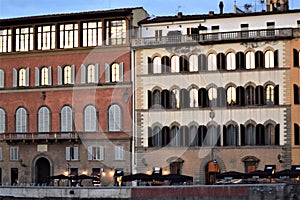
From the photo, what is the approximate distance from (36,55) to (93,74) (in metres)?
6.11

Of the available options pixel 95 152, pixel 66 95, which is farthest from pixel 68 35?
pixel 95 152

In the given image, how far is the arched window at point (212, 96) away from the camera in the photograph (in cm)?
6412

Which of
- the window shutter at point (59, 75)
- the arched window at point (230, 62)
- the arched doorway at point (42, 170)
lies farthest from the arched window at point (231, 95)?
the arched doorway at point (42, 170)

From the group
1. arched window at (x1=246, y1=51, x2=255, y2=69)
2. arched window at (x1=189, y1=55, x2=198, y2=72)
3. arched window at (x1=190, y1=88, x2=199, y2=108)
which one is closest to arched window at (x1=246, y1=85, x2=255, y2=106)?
arched window at (x1=246, y1=51, x2=255, y2=69)

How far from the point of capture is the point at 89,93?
6856cm

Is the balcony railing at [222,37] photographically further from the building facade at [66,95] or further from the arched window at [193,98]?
the arched window at [193,98]

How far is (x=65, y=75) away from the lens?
6969 cm

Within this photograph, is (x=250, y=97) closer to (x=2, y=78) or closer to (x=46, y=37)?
(x=46, y=37)

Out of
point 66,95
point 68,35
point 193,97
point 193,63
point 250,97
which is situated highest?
point 68,35

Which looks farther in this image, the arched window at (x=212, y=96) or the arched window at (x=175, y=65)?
the arched window at (x=175, y=65)

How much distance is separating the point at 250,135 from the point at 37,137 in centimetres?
1931

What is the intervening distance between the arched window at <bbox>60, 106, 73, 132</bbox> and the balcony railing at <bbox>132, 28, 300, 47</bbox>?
8.52m

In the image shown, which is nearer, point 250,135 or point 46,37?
point 250,135

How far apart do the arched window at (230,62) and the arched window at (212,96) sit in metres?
2.18
